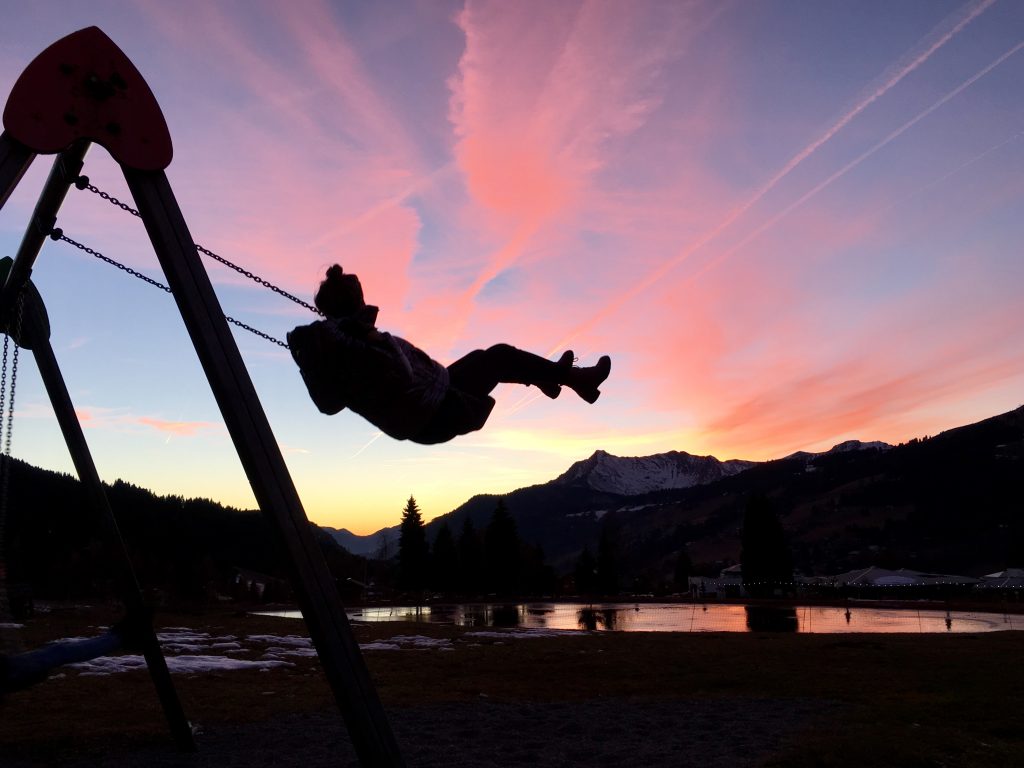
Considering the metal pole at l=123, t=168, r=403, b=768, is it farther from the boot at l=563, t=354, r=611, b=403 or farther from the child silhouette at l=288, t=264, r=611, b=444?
the boot at l=563, t=354, r=611, b=403

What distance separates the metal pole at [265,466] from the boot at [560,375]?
2101mm

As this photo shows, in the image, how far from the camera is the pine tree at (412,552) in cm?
8294

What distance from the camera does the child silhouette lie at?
12.5ft

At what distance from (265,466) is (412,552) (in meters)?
83.8

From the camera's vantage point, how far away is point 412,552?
83938mm

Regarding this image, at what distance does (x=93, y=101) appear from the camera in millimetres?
3648

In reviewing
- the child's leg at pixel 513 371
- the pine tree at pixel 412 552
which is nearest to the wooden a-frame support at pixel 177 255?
the child's leg at pixel 513 371

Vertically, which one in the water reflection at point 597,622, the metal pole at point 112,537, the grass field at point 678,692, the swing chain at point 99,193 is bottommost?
the water reflection at point 597,622

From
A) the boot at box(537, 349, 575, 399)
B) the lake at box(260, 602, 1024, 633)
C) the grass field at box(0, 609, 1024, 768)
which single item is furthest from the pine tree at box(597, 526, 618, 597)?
the boot at box(537, 349, 575, 399)

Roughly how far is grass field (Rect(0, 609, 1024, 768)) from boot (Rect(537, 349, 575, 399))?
370 centimetres

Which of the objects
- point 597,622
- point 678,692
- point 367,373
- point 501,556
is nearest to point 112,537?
point 367,373

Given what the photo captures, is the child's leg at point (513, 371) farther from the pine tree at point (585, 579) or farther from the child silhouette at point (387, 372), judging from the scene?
the pine tree at point (585, 579)

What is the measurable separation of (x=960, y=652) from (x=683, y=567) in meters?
109

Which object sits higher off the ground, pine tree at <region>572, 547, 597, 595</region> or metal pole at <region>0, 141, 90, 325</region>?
metal pole at <region>0, 141, 90, 325</region>
